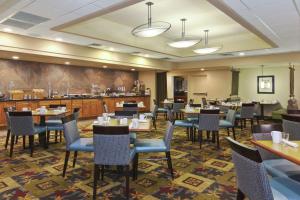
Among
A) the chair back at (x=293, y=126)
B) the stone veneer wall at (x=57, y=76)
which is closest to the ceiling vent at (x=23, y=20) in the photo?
the stone veneer wall at (x=57, y=76)

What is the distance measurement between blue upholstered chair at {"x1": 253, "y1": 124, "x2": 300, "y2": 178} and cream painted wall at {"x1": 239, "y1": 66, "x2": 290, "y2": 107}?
26.5 feet

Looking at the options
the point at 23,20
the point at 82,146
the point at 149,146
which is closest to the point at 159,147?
the point at 149,146

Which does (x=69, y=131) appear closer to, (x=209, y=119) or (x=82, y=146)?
(x=82, y=146)

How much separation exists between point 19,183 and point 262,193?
123 inches

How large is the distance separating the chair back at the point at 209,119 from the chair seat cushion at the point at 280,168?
235 centimetres

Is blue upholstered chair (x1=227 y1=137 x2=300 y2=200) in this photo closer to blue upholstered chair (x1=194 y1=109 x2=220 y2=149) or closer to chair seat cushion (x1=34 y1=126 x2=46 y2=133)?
blue upholstered chair (x1=194 y1=109 x2=220 y2=149)

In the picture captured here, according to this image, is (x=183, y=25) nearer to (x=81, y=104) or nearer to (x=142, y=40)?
(x=142, y=40)

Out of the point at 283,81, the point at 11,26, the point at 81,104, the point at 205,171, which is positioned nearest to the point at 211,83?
the point at 283,81

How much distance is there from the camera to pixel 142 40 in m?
7.36

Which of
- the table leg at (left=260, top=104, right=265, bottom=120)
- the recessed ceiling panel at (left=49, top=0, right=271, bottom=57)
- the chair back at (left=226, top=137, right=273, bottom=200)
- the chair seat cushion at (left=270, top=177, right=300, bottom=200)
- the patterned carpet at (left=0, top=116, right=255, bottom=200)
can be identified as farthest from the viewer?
the table leg at (left=260, top=104, right=265, bottom=120)

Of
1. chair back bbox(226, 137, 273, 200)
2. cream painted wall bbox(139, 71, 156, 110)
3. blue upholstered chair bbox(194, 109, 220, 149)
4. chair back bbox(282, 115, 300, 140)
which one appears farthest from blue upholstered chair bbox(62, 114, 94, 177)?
cream painted wall bbox(139, 71, 156, 110)

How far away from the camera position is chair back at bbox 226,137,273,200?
1546 millimetres

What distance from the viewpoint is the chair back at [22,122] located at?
436 centimetres

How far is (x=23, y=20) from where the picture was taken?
179 inches
